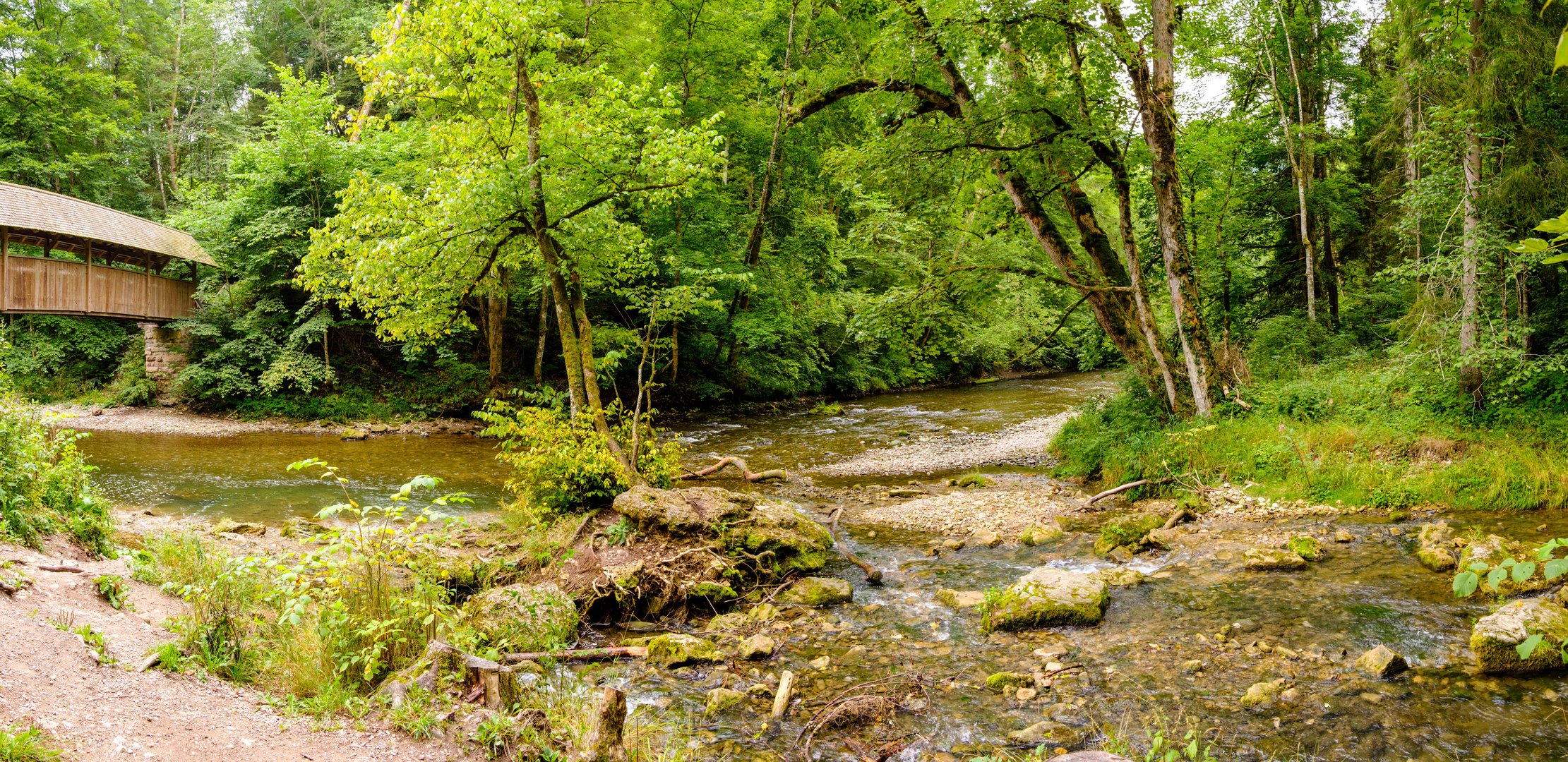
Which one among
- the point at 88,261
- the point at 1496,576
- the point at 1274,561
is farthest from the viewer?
the point at 88,261

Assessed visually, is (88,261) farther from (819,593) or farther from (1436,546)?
(1436,546)

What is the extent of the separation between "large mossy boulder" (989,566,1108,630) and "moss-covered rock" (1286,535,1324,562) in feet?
7.75

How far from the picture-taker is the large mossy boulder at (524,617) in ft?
21.5

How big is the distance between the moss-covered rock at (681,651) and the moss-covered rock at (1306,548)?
6012 millimetres

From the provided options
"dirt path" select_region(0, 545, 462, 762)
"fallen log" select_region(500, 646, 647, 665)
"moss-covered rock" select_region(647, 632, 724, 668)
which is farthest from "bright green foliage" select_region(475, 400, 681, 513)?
"dirt path" select_region(0, 545, 462, 762)

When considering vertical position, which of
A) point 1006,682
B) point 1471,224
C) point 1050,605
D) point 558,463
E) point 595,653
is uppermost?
point 1471,224

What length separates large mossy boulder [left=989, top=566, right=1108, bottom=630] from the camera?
682 cm

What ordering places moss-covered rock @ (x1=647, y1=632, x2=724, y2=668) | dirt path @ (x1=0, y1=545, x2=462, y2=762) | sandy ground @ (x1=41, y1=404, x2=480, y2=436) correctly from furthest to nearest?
sandy ground @ (x1=41, y1=404, x2=480, y2=436)
moss-covered rock @ (x1=647, y1=632, x2=724, y2=668)
dirt path @ (x1=0, y1=545, x2=462, y2=762)

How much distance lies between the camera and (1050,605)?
22.5ft

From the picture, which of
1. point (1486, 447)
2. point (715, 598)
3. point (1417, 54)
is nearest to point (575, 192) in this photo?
point (715, 598)

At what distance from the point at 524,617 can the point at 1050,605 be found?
15.5ft

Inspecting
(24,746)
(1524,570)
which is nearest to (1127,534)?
(1524,570)

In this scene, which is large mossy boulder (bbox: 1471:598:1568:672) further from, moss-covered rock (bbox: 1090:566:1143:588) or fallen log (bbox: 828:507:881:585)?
fallen log (bbox: 828:507:881:585)

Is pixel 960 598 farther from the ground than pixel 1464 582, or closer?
closer
